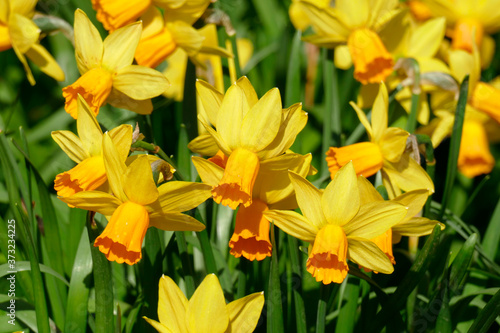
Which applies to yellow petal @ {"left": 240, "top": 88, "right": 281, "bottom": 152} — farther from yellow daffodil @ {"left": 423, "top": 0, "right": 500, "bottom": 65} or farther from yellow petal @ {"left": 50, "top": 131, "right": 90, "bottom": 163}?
yellow daffodil @ {"left": 423, "top": 0, "right": 500, "bottom": 65}

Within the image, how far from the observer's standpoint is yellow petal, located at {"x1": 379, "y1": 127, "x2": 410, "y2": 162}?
160cm

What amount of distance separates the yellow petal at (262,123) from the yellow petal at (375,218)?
287mm

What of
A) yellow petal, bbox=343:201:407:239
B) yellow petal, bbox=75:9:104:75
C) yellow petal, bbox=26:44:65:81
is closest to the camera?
yellow petal, bbox=343:201:407:239

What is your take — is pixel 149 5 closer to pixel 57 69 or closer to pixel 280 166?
pixel 57 69

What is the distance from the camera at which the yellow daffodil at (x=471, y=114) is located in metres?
2.28

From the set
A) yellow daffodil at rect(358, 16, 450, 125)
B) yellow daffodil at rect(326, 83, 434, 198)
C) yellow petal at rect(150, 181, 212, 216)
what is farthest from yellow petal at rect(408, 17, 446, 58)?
yellow petal at rect(150, 181, 212, 216)

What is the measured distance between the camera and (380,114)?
1.67m

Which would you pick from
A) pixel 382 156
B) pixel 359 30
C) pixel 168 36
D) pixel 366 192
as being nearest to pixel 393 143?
pixel 382 156

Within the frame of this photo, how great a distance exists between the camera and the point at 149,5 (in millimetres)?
1945

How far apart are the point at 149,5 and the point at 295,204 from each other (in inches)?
37.8

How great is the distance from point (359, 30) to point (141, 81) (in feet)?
3.17

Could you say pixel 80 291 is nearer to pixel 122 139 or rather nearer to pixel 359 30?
pixel 122 139

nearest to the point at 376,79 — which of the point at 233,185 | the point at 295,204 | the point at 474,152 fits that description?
the point at 474,152

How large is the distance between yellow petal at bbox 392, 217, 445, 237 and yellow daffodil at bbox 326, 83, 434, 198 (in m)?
0.21
